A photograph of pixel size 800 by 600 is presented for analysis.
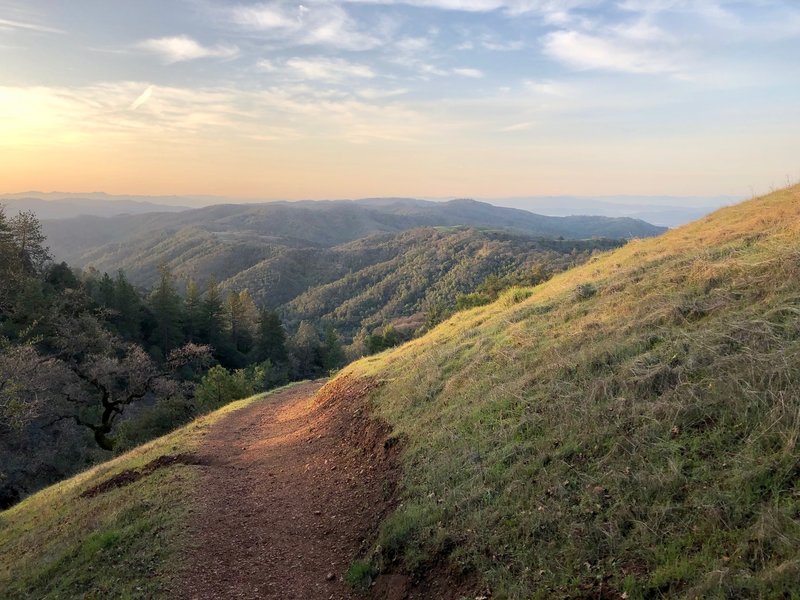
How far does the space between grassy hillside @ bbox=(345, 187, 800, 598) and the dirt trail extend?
860 mm

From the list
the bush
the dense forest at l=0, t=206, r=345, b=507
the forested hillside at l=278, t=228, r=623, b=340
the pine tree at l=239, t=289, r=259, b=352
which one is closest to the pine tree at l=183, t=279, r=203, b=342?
the dense forest at l=0, t=206, r=345, b=507

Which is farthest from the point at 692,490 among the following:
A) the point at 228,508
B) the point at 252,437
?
the point at 252,437

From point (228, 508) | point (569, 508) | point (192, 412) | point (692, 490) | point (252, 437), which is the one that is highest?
point (692, 490)

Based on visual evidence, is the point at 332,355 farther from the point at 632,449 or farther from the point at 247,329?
the point at 632,449

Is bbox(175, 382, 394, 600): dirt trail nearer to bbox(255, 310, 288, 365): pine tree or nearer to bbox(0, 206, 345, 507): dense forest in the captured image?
bbox(0, 206, 345, 507): dense forest

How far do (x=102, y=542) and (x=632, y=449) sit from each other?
28.7 ft

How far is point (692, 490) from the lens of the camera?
4.76m

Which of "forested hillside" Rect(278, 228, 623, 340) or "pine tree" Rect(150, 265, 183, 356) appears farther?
"forested hillside" Rect(278, 228, 623, 340)

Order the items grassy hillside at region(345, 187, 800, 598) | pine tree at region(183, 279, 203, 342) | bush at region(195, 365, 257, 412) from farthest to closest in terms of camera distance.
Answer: pine tree at region(183, 279, 203, 342), bush at region(195, 365, 257, 412), grassy hillside at region(345, 187, 800, 598)

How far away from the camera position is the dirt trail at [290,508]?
6.84 m

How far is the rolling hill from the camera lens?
14.4 feet

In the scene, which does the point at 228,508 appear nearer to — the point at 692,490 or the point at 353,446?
the point at 353,446

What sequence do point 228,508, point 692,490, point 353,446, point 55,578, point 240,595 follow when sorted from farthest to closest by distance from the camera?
point 353,446 < point 228,508 < point 55,578 < point 240,595 < point 692,490

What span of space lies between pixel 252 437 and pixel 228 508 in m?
5.95
